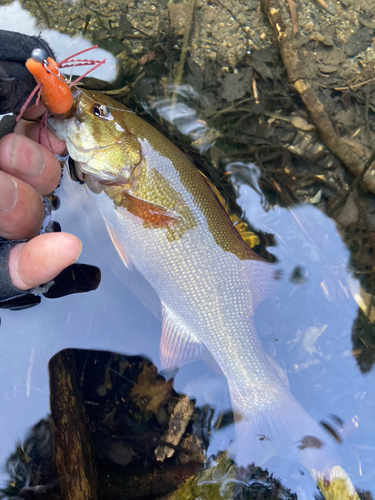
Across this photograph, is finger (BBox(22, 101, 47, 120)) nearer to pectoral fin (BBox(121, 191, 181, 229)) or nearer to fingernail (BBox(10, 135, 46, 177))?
fingernail (BBox(10, 135, 46, 177))

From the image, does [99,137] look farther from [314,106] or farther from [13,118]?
[314,106]

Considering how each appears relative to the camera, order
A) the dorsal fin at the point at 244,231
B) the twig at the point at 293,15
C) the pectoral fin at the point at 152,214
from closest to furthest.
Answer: the pectoral fin at the point at 152,214 < the dorsal fin at the point at 244,231 < the twig at the point at 293,15

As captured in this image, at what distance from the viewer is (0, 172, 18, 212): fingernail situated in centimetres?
188

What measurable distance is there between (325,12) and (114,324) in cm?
379

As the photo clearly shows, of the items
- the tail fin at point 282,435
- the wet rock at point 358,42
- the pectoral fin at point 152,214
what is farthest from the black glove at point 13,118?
the wet rock at point 358,42

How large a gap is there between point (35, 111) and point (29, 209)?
65 centimetres

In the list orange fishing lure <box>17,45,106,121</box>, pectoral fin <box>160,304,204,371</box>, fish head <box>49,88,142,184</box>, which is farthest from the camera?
pectoral fin <box>160,304,204,371</box>

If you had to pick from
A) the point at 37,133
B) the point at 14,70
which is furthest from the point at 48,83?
the point at 37,133

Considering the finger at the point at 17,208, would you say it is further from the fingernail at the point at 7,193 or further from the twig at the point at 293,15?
the twig at the point at 293,15

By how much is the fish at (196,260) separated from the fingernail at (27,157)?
0.95ft

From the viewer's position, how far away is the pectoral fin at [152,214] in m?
2.46

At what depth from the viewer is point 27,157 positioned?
2.10 meters

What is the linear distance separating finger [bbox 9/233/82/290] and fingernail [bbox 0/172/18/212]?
0.25 m

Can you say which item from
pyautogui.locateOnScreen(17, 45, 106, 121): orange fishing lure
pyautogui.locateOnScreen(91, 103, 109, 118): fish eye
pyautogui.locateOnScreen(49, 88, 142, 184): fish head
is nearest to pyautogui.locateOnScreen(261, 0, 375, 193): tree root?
pyautogui.locateOnScreen(49, 88, 142, 184): fish head
